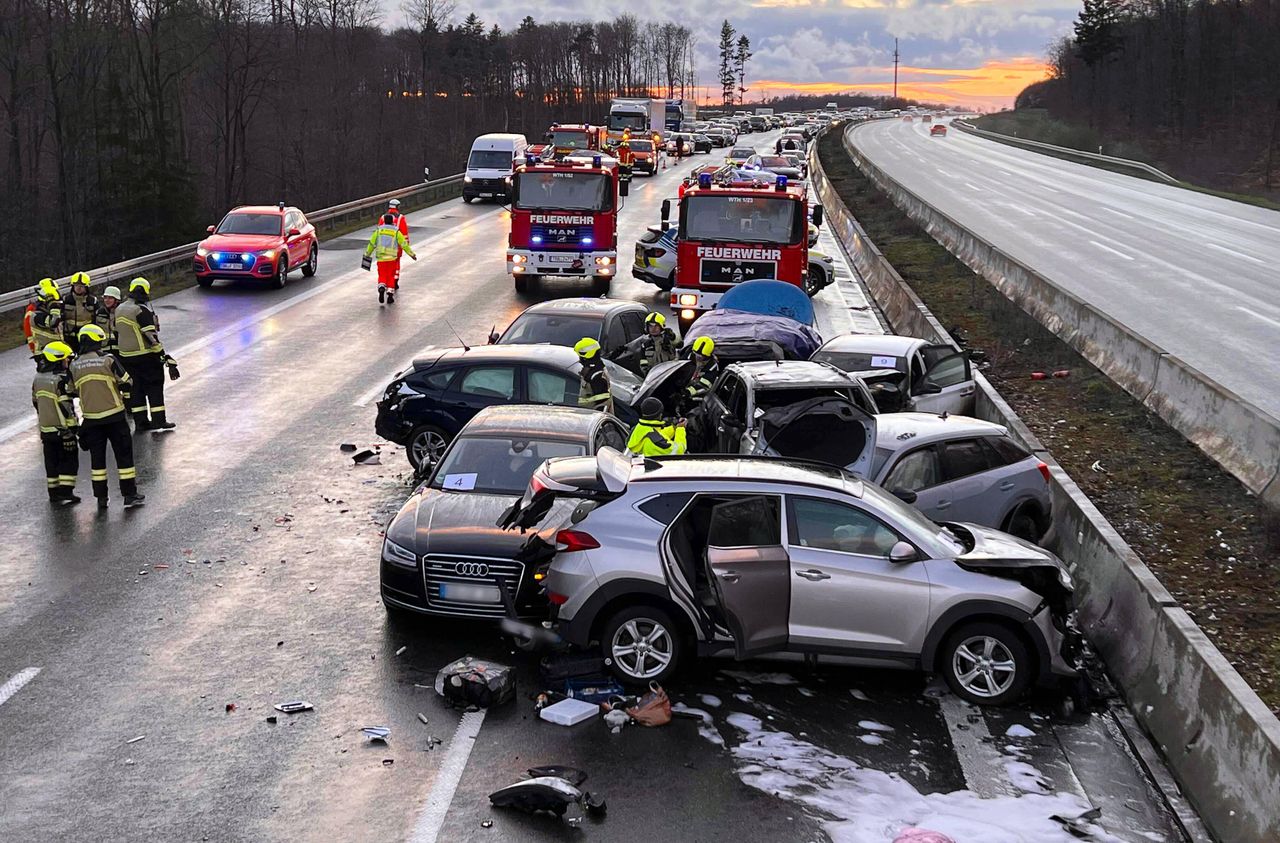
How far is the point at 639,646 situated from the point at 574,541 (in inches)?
31.8

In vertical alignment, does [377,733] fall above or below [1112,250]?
below

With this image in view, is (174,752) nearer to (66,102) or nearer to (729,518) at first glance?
(729,518)

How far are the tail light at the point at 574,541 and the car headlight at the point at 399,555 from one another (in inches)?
49.5

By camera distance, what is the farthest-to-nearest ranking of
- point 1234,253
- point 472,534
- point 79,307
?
point 1234,253 → point 79,307 → point 472,534

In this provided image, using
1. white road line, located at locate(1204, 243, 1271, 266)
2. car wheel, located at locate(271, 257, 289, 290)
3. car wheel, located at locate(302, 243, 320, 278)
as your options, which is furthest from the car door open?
white road line, located at locate(1204, 243, 1271, 266)

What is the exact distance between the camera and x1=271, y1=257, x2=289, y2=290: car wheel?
27438mm

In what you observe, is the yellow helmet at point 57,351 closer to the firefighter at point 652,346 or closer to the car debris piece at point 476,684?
the car debris piece at point 476,684

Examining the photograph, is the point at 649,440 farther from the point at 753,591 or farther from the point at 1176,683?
the point at 1176,683

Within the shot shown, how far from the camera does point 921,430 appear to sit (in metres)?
11.6

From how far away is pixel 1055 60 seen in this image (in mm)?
175000

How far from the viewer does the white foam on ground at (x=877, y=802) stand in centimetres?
675

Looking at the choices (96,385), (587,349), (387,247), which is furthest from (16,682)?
(387,247)

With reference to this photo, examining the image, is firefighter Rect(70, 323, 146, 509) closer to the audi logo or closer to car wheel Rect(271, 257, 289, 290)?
the audi logo

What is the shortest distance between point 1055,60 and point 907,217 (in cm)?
14563
